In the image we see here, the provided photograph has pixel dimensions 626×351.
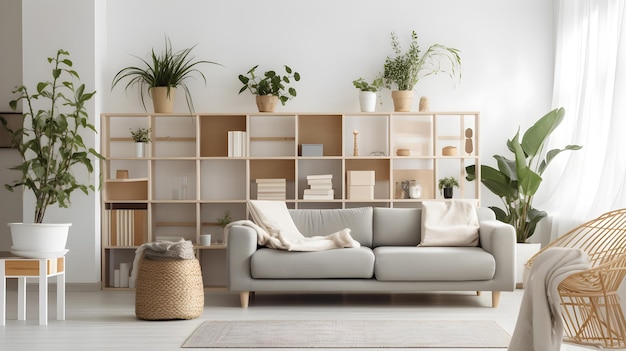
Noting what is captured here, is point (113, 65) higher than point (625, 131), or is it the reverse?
point (113, 65)

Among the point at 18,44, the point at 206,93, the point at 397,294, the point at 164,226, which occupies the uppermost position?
the point at 18,44

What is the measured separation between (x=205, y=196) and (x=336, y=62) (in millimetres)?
1695

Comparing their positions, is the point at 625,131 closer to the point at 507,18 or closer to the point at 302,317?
the point at 507,18

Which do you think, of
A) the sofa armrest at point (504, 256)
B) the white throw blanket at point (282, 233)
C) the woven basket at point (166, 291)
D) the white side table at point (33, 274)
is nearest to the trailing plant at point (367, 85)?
the white throw blanket at point (282, 233)

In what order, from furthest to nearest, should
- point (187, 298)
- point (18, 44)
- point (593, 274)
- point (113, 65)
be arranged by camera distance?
point (18, 44) → point (113, 65) → point (187, 298) → point (593, 274)

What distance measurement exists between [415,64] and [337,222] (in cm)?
165

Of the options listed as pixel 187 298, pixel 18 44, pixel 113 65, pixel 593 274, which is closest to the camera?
pixel 593 274

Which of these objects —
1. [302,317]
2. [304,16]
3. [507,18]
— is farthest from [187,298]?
[507,18]

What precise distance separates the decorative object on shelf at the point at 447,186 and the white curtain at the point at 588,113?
0.82 m

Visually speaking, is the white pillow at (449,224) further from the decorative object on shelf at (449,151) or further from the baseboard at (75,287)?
the baseboard at (75,287)

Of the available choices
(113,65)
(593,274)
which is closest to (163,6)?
(113,65)

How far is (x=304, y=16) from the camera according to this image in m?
7.42

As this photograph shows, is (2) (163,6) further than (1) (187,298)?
Yes

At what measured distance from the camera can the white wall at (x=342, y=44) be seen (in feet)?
24.3
